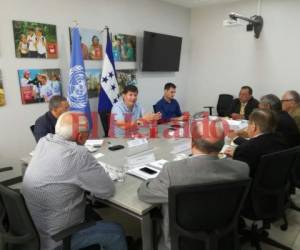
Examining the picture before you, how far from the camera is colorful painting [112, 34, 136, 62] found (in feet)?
13.8

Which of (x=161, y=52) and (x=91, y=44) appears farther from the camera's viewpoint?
(x=161, y=52)

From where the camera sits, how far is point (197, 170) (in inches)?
51.7

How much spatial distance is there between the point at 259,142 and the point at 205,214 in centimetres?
81

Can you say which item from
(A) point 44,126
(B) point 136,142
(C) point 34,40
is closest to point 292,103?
(B) point 136,142

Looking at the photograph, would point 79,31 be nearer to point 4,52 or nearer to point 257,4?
point 4,52

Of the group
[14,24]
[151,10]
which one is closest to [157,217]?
[14,24]

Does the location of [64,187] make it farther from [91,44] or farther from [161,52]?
[161,52]

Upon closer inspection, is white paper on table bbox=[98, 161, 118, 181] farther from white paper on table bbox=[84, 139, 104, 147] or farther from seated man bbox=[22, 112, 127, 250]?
white paper on table bbox=[84, 139, 104, 147]

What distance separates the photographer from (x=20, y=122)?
3.22 m

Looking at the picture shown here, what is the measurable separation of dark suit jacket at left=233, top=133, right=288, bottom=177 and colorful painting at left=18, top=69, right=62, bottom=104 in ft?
8.09

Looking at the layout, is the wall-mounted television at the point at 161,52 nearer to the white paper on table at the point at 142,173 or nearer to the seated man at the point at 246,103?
the seated man at the point at 246,103

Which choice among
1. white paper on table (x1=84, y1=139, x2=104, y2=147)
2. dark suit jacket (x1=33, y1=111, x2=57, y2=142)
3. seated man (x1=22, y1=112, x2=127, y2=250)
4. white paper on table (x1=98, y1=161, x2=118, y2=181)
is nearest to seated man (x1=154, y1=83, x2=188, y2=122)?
white paper on table (x1=84, y1=139, x2=104, y2=147)

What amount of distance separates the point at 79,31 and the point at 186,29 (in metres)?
2.72

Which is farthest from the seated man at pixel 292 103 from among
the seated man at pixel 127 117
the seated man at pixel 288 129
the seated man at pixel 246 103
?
the seated man at pixel 127 117
